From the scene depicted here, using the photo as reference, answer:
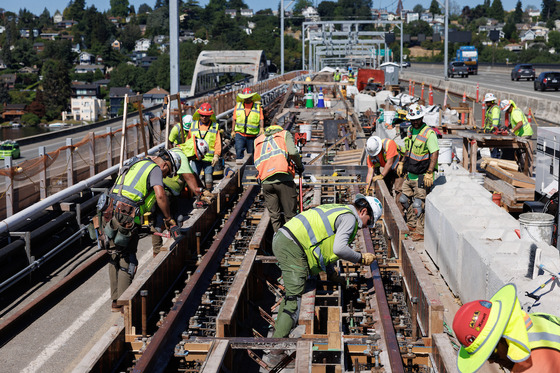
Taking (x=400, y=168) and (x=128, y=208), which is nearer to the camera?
(x=128, y=208)

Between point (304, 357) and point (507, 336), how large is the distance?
2.90m

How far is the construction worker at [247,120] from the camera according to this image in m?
14.4

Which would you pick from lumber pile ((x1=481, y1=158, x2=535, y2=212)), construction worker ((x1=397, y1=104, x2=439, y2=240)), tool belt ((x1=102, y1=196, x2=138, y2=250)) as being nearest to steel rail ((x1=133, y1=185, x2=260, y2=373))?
tool belt ((x1=102, y1=196, x2=138, y2=250))

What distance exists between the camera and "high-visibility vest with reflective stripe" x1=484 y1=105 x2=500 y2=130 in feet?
50.9

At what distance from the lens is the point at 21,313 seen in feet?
27.3

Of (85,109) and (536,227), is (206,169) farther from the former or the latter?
(85,109)

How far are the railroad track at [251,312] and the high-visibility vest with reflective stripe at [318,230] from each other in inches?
26.8

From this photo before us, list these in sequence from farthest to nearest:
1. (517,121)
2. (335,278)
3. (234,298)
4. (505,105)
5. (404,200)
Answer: (505,105) → (517,121) → (404,200) → (335,278) → (234,298)

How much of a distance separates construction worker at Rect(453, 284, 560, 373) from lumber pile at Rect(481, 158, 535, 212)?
29.1ft

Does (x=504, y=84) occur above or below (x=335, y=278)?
above

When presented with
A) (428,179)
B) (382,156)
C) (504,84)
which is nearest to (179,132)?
(382,156)

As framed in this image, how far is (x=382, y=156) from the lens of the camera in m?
11.3

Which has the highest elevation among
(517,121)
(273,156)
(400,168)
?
(517,121)

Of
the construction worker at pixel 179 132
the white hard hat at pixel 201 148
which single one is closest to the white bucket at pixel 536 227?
the white hard hat at pixel 201 148
